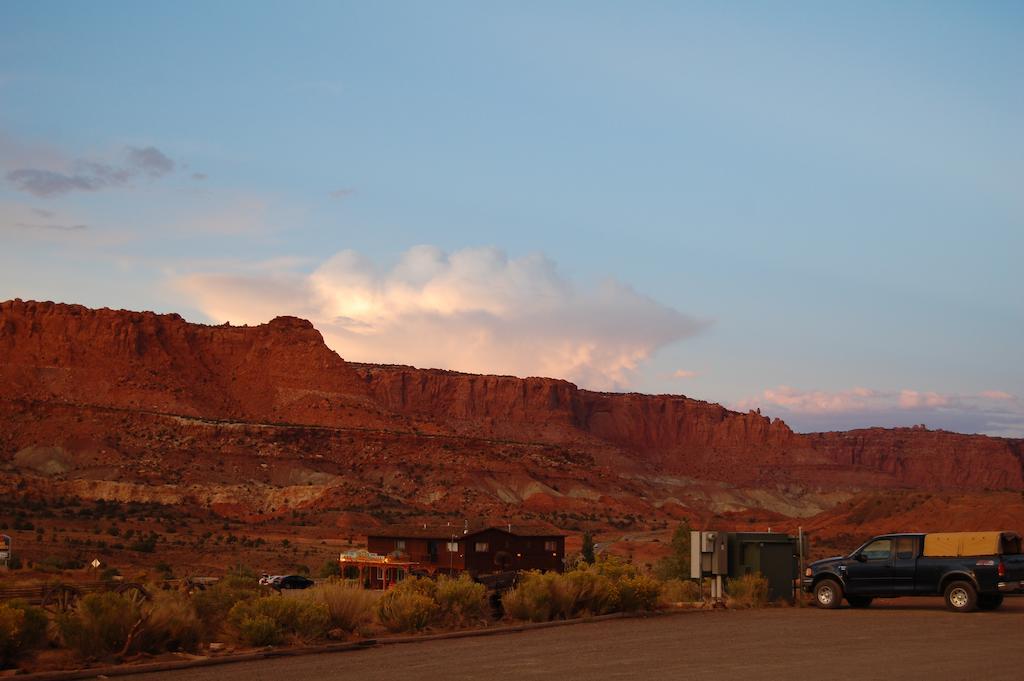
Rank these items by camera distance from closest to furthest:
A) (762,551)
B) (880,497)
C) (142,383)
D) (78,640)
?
1. (78,640)
2. (762,551)
3. (880,497)
4. (142,383)

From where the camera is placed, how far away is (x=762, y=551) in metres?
26.0

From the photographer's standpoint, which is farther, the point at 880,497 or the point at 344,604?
the point at 880,497

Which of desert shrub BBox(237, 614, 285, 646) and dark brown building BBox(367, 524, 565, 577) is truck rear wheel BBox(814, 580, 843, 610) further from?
dark brown building BBox(367, 524, 565, 577)

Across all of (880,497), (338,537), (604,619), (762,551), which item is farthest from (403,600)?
(880,497)

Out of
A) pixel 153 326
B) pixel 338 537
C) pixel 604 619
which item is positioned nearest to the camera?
pixel 604 619

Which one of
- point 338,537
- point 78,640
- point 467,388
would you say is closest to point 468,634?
point 78,640

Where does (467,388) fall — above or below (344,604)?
above

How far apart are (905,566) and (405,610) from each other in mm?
11165

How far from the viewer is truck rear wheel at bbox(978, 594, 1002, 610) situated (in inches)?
909

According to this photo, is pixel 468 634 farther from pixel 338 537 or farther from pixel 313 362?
pixel 313 362

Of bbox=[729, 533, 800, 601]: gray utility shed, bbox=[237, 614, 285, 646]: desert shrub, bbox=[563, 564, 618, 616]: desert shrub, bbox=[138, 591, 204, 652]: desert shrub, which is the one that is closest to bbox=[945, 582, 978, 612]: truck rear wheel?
bbox=[729, 533, 800, 601]: gray utility shed

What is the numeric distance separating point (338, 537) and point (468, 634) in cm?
6293

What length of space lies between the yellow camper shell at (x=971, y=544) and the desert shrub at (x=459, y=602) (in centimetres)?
987

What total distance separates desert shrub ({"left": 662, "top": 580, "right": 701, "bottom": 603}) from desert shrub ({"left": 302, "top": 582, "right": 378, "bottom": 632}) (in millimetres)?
9261
